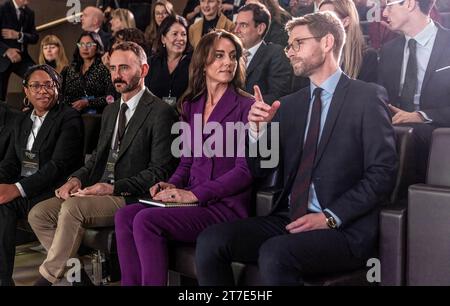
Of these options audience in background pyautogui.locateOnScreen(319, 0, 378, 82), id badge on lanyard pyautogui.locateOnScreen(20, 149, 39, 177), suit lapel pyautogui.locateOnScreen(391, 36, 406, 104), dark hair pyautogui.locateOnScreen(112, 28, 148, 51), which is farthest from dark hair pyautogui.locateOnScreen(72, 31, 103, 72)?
suit lapel pyautogui.locateOnScreen(391, 36, 406, 104)

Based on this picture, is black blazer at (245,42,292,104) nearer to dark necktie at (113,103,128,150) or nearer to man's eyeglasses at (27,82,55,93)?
dark necktie at (113,103,128,150)

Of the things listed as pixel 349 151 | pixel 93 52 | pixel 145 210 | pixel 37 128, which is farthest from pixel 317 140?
pixel 93 52

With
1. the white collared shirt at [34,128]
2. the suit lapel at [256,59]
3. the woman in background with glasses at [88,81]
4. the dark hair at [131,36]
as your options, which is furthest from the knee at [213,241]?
the dark hair at [131,36]

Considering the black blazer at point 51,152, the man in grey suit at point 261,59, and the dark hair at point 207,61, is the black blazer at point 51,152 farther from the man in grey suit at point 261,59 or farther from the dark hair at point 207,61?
the man in grey suit at point 261,59

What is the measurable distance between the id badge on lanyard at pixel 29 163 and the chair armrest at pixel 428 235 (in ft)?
6.56

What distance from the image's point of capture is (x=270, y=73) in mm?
3240

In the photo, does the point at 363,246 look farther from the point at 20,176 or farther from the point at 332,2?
the point at 20,176

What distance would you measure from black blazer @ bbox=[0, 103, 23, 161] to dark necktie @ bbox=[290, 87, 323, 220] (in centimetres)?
194

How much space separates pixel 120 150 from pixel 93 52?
1.75 m

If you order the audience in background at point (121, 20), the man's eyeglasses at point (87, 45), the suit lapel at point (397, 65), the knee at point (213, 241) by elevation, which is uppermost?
the audience in background at point (121, 20)

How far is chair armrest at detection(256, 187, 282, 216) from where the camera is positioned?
2.28 m

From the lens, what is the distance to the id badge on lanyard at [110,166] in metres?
2.80

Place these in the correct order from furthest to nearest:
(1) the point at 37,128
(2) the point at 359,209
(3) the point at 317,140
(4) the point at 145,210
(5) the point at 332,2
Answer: (1) the point at 37,128, (5) the point at 332,2, (4) the point at 145,210, (3) the point at 317,140, (2) the point at 359,209
